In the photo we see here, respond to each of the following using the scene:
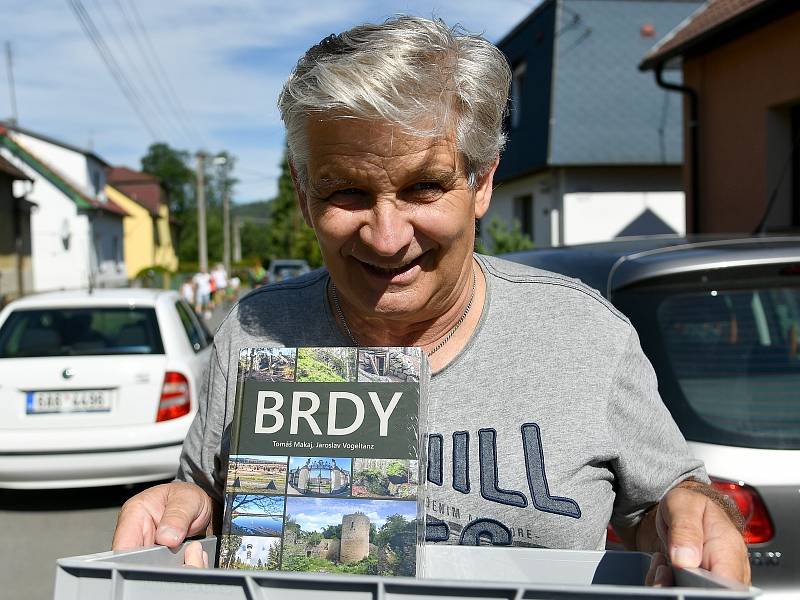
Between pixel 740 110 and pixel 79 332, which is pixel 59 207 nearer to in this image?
pixel 740 110

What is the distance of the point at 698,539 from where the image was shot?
134 centimetres

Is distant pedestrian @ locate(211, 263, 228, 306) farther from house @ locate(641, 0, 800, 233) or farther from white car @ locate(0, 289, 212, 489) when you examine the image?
white car @ locate(0, 289, 212, 489)

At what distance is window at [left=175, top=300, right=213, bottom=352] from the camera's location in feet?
25.2

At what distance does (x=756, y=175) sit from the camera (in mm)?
11234

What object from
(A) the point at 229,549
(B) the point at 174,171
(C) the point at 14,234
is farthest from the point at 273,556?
(B) the point at 174,171

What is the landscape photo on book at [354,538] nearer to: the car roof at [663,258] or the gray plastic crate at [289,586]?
the gray plastic crate at [289,586]

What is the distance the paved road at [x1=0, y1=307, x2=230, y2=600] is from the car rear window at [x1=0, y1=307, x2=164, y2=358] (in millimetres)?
1233

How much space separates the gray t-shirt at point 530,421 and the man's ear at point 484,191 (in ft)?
0.60

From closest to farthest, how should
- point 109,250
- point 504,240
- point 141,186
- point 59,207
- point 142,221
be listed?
point 504,240 < point 59,207 < point 109,250 < point 142,221 < point 141,186

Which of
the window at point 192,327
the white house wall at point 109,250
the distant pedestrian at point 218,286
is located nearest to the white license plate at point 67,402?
the window at point 192,327

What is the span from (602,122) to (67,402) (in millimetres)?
13701

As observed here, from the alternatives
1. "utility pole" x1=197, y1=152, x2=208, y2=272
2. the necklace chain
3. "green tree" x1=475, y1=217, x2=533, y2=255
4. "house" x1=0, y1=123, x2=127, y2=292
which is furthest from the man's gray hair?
"utility pole" x1=197, y1=152, x2=208, y2=272

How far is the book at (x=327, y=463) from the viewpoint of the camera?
51.5 inches

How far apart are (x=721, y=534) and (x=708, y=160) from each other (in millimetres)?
12073
